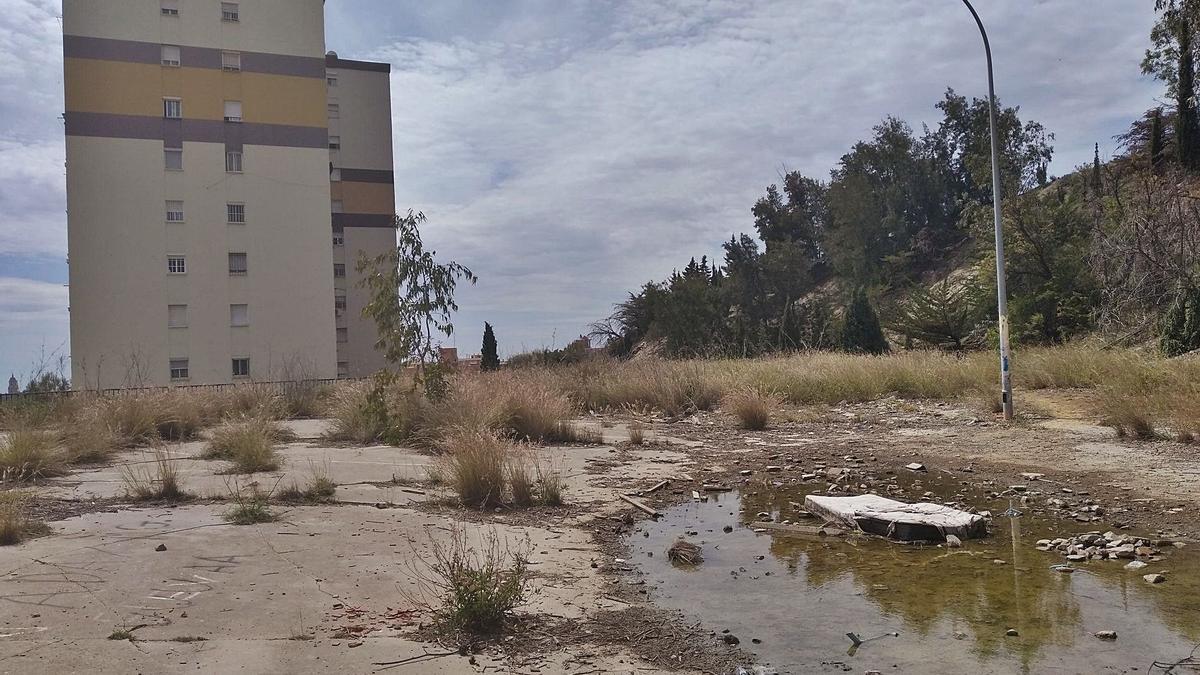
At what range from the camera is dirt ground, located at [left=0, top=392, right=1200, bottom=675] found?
164 inches

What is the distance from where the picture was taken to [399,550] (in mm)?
6199

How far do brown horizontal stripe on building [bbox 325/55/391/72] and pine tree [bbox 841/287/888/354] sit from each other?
34872mm

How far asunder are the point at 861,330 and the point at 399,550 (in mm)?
30016

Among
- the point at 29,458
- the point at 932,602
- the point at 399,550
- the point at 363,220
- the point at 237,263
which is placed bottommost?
the point at 932,602

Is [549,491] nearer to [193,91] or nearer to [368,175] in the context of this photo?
[193,91]

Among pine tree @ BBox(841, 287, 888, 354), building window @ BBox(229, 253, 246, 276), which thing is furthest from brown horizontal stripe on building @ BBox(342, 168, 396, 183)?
pine tree @ BBox(841, 287, 888, 354)

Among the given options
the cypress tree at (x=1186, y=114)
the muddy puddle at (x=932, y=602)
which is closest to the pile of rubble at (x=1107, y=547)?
the muddy puddle at (x=932, y=602)

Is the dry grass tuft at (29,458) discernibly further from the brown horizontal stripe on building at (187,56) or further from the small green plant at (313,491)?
the brown horizontal stripe on building at (187,56)

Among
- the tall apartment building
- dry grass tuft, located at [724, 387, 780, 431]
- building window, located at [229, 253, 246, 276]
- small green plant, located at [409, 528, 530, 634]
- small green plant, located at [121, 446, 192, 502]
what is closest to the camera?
small green plant, located at [409, 528, 530, 634]

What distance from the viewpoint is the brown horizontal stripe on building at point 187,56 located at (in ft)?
119

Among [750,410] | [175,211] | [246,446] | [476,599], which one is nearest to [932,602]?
[476,599]

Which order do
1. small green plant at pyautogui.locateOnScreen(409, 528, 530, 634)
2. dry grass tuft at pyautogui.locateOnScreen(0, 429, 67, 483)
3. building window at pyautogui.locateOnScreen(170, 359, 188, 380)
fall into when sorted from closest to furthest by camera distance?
1. small green plant at pyautogui.locateOnScreen(409, 528, 530, 634)
2. dry grass tuft at pyautogui.locateOnScreen(0, 429, 67, 483)
3. building window at pyautogui.locateOnScreen(170, 359, 188, 380)

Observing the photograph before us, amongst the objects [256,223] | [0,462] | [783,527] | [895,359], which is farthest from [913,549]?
[256,223]

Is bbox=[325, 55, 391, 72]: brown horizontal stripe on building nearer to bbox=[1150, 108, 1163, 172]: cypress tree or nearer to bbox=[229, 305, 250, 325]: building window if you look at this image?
bbox=[229, 305, 250, 325]: building window
